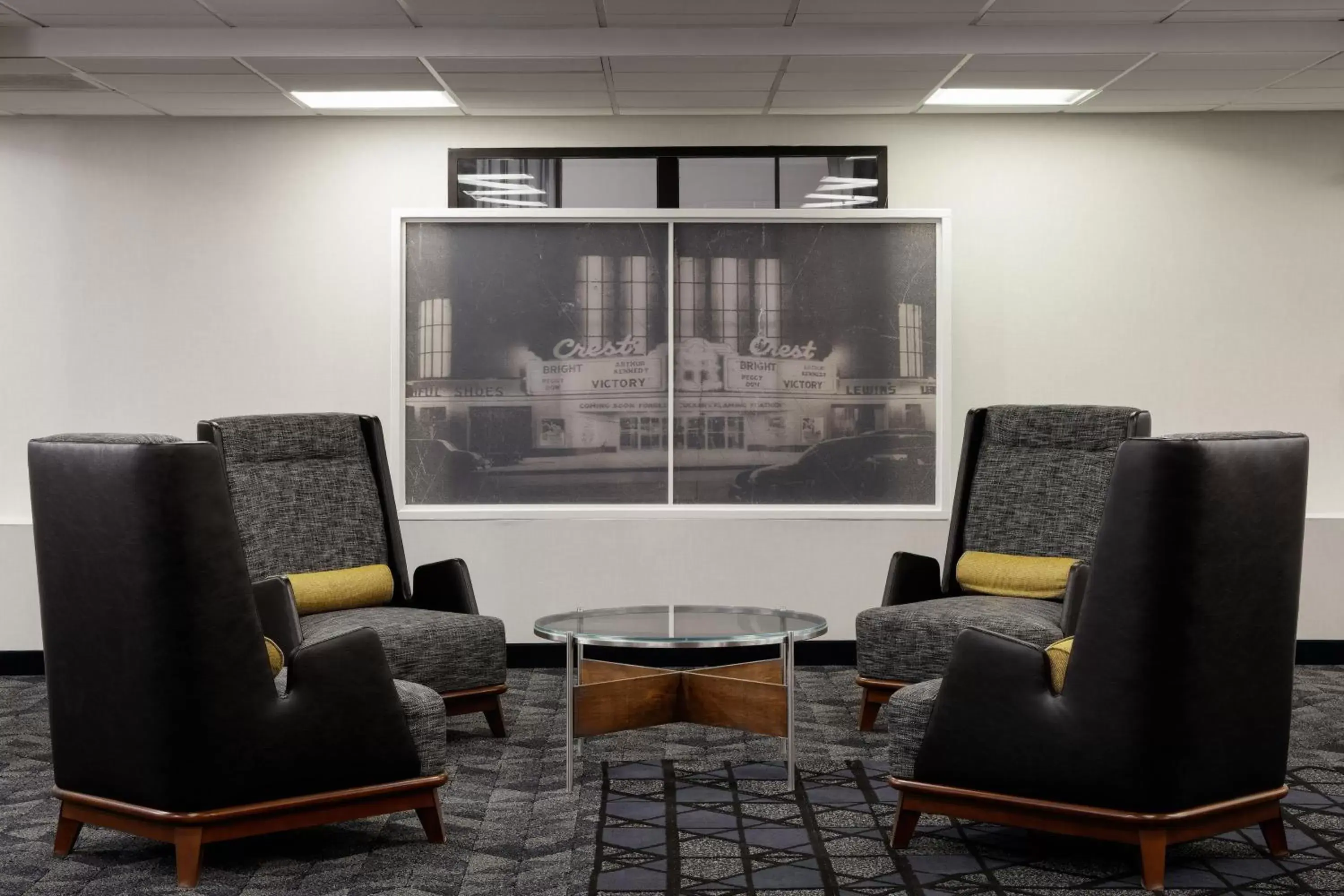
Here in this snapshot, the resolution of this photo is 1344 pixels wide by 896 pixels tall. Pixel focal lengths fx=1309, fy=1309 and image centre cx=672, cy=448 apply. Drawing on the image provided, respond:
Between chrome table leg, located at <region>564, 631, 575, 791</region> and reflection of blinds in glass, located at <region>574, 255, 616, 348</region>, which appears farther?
reflection of blinds in glass, located at <region>574, 255, 616, 348</region>

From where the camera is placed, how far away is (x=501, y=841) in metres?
3.61

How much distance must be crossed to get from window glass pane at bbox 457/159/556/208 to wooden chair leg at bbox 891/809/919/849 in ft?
12.5

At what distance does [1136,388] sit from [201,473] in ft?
15.6

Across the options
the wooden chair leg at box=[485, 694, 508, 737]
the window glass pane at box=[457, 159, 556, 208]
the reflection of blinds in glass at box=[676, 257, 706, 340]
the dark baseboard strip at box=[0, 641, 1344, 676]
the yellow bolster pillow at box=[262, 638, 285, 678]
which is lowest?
the dark baseboard strip at box=[0, 641, 1344, 676]

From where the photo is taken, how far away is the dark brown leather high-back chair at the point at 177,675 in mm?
3092

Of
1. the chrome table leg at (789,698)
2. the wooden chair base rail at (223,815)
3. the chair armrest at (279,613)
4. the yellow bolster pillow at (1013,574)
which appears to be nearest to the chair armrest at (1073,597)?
the yellow bolster pillow at (1013,574)

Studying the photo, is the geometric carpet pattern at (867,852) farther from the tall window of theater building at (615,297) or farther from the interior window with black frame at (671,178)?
the interior window with black frame at (671,178)

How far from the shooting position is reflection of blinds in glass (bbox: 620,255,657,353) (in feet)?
21.0

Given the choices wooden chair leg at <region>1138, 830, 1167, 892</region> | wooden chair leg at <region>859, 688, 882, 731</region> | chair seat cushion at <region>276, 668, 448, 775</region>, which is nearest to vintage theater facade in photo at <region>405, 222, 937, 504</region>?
wooden chair leg at <region>859, 688, 882, 731</region>

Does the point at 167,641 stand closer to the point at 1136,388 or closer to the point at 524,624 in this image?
the point at 524,624

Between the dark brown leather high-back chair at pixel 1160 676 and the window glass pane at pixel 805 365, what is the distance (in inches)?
123

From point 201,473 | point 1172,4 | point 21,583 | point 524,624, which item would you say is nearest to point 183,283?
point 21,583

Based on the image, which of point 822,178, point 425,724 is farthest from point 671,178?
point 425,724

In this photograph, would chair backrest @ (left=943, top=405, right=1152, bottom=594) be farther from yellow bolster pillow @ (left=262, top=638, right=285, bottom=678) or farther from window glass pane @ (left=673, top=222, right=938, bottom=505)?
yellow bolster pillow @ (left=262, top=638, right=285, bottom=678)
